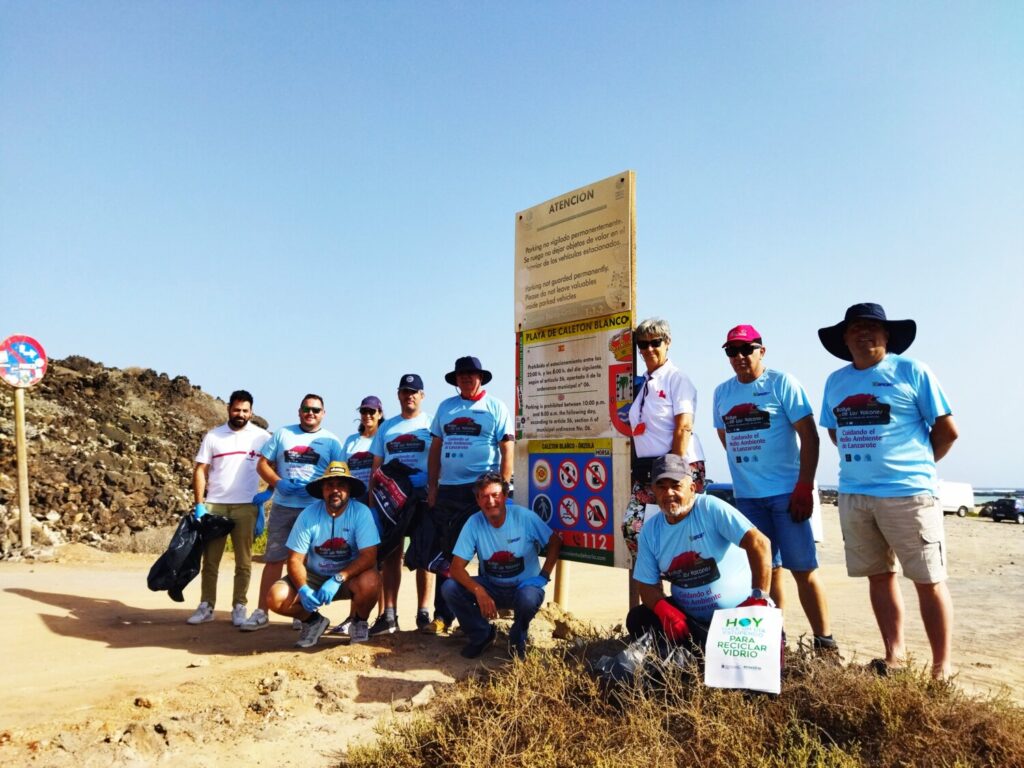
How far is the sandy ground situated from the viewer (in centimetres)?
424

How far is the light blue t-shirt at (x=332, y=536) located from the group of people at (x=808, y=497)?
2467 mm

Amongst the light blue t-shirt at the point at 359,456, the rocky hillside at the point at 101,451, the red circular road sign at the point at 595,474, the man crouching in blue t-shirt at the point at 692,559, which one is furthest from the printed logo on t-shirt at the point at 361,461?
the rocky hillside at the point at 101,451

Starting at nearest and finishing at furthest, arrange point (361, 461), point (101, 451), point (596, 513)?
point (596, 513), point (361, 461), point (101, 451)

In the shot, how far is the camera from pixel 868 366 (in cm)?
486

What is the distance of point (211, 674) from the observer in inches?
208

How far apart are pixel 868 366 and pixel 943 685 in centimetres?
193

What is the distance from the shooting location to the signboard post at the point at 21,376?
11.7 metres

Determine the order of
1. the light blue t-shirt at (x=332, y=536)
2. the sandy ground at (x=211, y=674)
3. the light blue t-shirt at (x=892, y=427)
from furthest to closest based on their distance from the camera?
the light blue t-shirt at (x=332, y=536)
the light blue t-shirt at (x=892, y=427)
the sandy ground at (x=211, y=674)

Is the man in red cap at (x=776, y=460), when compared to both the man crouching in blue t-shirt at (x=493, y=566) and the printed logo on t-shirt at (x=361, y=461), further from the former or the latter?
the printed logo on t-shirt at (x=361, y=461)

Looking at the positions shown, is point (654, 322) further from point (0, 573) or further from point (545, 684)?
point (0, 573)

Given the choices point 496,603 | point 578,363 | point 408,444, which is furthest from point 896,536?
point 408,444

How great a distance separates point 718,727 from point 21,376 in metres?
12.0

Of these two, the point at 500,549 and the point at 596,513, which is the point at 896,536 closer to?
the point at 596,513

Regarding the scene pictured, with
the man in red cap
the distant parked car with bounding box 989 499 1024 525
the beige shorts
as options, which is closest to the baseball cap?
the man in red cap
